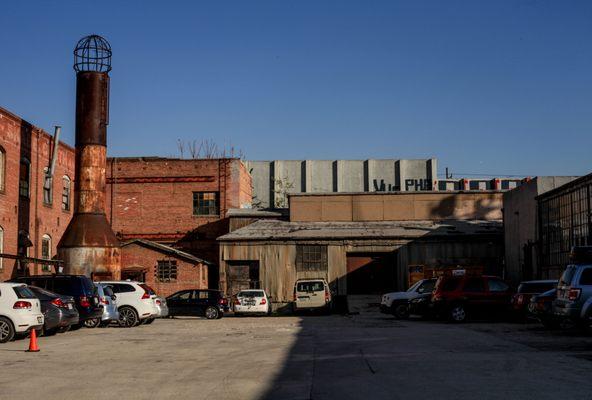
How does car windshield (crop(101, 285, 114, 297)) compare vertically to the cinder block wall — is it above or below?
below

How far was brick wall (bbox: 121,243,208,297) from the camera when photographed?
146 ft

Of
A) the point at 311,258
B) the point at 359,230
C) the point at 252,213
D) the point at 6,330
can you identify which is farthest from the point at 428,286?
the point at 252,213

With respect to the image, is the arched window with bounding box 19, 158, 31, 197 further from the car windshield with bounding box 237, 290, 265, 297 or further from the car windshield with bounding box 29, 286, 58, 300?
the car windshield with bounding box 29, 286, 58, 300

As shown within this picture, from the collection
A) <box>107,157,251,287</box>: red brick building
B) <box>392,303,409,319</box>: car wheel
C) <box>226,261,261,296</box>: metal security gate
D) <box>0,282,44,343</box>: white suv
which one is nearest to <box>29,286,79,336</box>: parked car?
<box>0,282,44,343</box>: white suv

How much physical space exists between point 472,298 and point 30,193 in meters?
22.9

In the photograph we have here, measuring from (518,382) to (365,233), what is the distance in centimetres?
3319

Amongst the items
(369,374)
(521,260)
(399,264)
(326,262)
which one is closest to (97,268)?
(326,262)

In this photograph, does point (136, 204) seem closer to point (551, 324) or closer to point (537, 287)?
point (537, 287)

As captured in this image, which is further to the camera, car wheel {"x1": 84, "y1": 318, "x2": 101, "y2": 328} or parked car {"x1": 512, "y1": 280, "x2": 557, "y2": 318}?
parked car {"x1": 512, "y1": 280, "x2": 557, "y2": 318}

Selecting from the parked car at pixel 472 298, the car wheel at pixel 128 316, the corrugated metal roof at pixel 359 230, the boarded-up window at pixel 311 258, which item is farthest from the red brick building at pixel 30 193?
the parked car at pixel 472 298

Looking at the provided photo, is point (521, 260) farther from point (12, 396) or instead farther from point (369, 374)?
point (12, 396)

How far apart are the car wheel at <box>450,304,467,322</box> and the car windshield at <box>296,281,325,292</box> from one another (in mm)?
9908

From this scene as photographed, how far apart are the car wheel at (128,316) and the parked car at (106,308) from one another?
2.05 feet

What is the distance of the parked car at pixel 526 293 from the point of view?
25906 mm
